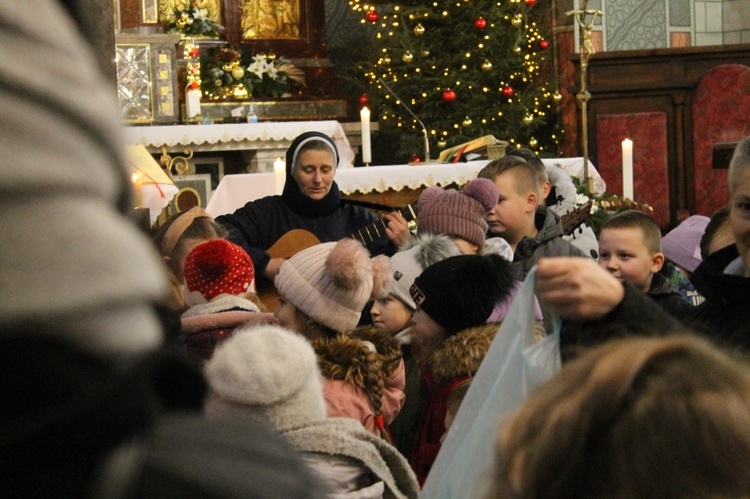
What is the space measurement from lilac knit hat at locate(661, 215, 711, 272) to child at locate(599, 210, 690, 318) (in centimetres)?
111

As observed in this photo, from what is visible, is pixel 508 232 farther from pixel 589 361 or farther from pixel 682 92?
pixel 682 92

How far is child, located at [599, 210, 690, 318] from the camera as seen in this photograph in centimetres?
375

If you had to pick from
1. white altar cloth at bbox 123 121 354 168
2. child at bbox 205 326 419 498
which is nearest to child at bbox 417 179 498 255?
child at bbox 205 326 419 498

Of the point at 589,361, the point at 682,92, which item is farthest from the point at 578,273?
the point at 682,92

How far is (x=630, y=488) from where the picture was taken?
0.98 metres

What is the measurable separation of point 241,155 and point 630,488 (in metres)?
8.55

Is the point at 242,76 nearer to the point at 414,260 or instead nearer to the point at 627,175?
the point at 627,175

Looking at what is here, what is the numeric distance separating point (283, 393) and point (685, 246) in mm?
3403

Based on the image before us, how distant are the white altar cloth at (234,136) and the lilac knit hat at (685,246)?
13.0 ft

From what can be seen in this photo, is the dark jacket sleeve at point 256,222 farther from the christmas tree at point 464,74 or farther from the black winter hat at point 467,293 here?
the christmas tree at point 464,74

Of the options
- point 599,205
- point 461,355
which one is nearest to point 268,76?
point 599,205

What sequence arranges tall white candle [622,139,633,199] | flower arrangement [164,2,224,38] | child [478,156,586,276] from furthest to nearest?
flower arrangement [164,2,224,38]
tall white candle [622,139,633,199]
child [478,156,586,276]

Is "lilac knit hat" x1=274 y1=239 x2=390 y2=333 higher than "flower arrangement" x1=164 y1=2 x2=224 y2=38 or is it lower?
lower

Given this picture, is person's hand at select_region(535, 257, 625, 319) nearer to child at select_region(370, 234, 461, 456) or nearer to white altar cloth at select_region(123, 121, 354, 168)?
child at select_region(370, 234, 461, 456)
